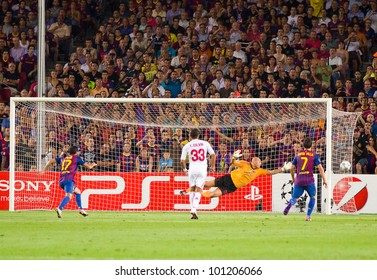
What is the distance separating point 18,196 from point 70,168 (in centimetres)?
408

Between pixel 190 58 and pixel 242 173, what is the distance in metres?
6.08

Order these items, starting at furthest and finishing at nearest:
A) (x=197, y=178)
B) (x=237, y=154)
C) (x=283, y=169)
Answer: (x=237, y=154) → (x=283, y=169) → (x=197, y=178)

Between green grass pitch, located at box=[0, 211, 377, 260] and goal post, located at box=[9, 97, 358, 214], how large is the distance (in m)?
2.55

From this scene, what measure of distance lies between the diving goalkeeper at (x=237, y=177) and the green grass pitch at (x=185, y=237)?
6.38ft

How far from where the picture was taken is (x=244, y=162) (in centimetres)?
2580

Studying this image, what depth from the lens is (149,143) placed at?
26.7 metres

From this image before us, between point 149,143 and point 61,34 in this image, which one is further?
point 61,34

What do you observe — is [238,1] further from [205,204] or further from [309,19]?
[205,204]

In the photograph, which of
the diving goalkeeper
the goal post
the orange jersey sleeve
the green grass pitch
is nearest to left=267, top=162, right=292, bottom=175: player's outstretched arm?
the diving goalkeeper

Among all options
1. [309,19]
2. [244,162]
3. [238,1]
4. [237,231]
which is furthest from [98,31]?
[237,231]

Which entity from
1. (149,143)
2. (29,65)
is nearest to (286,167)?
(149,143)

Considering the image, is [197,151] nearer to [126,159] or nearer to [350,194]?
[126,159]

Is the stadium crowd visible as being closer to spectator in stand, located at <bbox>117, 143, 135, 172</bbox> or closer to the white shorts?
spectator in stand, located at <bbox>117, 143, 135, 172</bbox>

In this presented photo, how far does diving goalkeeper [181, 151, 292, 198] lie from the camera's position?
2567 centimetres
